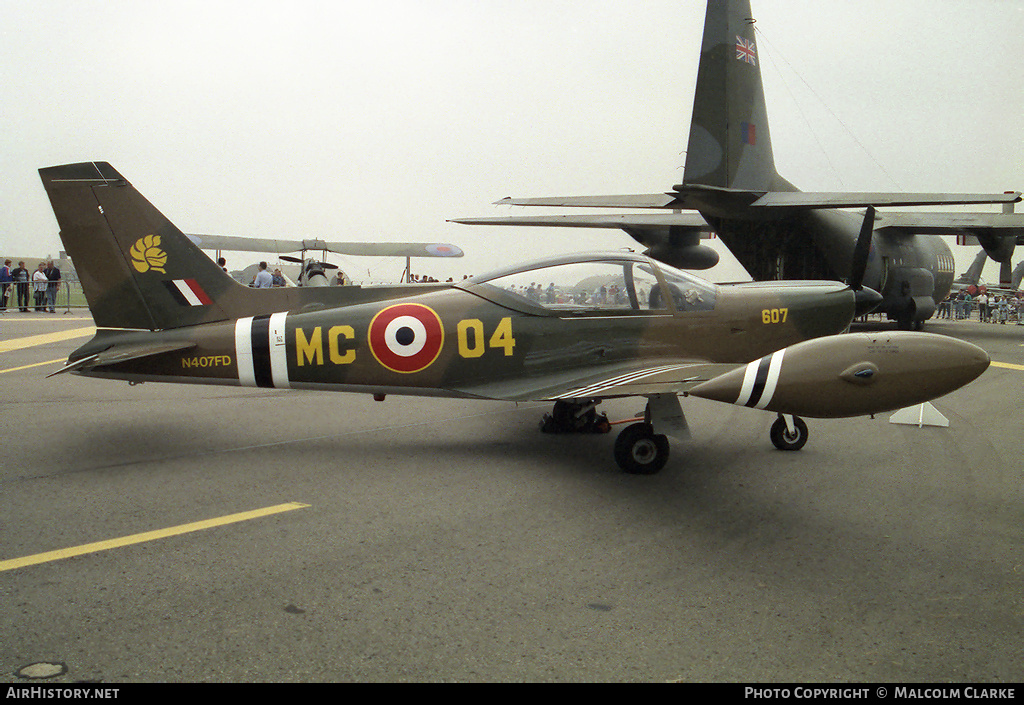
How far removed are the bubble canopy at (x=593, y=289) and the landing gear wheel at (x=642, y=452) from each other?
4.05 feet

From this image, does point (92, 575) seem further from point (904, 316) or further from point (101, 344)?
point (904, 316)

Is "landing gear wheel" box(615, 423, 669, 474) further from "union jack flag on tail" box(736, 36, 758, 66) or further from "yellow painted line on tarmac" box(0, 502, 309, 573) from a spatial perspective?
"union jack flag on tail" box(736, 36, 758, 66)

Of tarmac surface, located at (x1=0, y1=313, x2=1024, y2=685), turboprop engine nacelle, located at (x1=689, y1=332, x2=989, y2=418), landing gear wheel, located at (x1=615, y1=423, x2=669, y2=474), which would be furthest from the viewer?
landing gear wheel, located at (x1=615, y1=423, x2=669, y2=474)

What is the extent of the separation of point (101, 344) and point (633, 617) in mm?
5463

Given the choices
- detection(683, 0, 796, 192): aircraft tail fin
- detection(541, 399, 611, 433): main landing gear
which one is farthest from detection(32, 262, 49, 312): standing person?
detection(541, 399, 611, 433): main landing gear

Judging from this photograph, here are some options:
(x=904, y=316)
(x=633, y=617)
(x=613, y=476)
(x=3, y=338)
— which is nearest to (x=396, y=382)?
(x=613, y=476)

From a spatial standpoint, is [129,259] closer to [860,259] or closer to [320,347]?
[320,347]

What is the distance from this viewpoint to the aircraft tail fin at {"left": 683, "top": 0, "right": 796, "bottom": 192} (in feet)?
51.3

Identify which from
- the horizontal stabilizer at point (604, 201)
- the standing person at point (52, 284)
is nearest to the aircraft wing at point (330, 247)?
the standing person at point (52, 284)

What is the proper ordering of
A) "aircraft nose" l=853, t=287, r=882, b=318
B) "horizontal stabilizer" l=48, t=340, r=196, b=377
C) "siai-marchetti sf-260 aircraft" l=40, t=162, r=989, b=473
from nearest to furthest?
"horizontal stabilizer" l=48, t=340, r=196, b=377 → "siai-marchetti sf-260 aircraft" l=40, t=162, r=989, b=473 → "aircraft nose" l=853, t=287, r=882, b=318

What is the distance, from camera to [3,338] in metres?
15.9

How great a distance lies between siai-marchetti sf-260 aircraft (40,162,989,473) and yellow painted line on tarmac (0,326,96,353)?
9760mm

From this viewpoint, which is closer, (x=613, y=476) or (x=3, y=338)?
(x=613, y=476)
